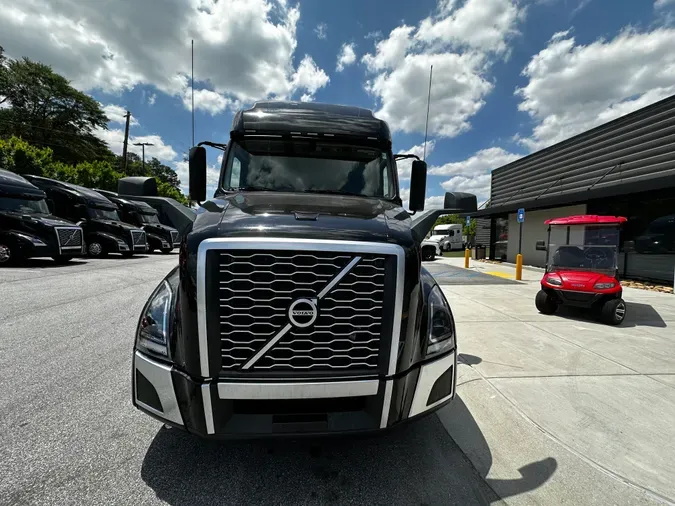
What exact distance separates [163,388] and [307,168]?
2.18 m

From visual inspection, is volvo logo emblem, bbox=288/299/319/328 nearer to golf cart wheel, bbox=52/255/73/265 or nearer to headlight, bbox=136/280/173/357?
headlight, bbox=136/280/173/357

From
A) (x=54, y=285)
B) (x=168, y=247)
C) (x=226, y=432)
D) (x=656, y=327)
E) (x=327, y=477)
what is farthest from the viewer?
(x=168, y=247)

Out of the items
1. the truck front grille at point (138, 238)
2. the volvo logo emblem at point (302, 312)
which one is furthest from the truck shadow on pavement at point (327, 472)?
the truck front grille at point (138, 238)

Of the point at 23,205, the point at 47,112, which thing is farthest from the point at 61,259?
the point at 47,112

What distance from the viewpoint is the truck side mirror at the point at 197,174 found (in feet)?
10.4

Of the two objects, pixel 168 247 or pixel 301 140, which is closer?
pixel 301 140

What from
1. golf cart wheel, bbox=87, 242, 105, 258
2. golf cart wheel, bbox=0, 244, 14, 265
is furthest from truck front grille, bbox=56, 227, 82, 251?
golf cart wheel, bbox=87, 242, 105, 258

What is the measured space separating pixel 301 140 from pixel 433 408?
2.60 metres

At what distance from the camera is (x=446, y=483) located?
1880mm

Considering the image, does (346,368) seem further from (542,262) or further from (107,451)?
(542,262)

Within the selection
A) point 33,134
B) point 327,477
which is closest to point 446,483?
point 327,477

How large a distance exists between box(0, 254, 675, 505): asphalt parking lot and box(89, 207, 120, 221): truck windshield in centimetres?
1241

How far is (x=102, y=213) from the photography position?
14.7m

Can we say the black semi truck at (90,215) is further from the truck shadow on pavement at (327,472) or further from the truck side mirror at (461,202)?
the truck side mirror at (461,202)
